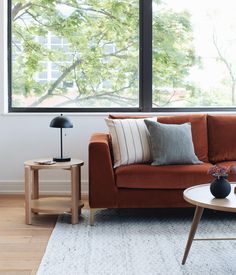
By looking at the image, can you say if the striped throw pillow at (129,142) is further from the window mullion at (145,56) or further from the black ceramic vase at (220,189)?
the black ceramic vase at (220,189)

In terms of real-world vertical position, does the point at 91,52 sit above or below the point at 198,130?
above

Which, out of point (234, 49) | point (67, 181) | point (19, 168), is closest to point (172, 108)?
point (234, 49)

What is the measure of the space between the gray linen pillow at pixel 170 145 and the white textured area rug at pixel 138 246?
0.47 m

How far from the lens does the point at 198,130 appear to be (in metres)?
4.26

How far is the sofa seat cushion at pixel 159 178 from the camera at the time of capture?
12.3 ft

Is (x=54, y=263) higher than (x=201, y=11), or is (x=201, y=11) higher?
(x=201, y=11)

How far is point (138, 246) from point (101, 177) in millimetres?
706

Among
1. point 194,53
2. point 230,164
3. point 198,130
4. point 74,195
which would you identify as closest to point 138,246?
Result: point 74,195

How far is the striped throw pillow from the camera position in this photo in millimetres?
3932

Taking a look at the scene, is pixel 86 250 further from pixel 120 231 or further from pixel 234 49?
pixel 234 49

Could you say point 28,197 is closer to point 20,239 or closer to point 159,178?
point 20,239

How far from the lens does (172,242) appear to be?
3.30 metres

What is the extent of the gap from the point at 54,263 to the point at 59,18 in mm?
2750

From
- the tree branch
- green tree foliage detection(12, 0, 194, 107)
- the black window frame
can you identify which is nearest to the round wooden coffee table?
the black window frame
